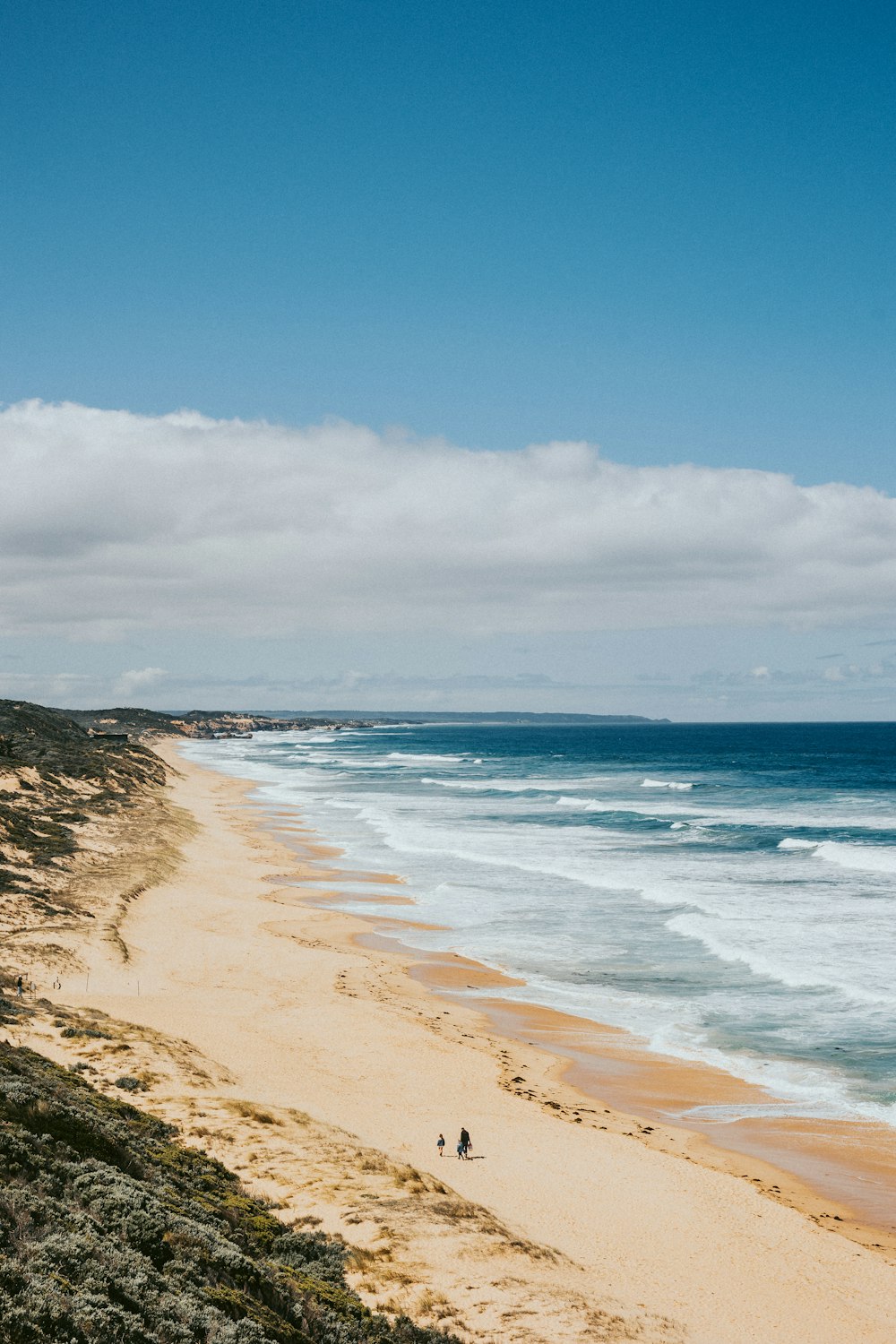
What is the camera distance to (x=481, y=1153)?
1545cm

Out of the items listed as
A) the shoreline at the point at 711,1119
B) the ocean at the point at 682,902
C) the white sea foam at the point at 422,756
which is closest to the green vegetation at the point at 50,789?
the ocean at the point at 682,902

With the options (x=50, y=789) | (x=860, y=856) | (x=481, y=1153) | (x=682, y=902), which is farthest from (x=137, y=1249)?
(x=860, y=856)

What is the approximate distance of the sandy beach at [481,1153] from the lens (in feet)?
36.9

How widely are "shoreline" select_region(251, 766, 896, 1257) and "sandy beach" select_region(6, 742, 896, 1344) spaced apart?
77mm

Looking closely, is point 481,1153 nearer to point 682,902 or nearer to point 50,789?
point 682,902

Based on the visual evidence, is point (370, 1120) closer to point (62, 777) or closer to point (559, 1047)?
point (559, 1047)

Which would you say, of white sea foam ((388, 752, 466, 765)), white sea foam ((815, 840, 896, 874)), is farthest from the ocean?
white sea foam ((388, 752, 466, 765))

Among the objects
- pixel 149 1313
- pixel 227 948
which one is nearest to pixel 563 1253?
pixel 149 1313

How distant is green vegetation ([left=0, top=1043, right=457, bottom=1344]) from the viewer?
7031 mm

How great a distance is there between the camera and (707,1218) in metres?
13.9

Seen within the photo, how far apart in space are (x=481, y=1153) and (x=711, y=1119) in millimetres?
5579

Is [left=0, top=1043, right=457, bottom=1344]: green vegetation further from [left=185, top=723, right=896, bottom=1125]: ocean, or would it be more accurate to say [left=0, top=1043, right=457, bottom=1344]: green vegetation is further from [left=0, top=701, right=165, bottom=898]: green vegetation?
[left=0, top=701, right=165, bottom=898]: green vegetation

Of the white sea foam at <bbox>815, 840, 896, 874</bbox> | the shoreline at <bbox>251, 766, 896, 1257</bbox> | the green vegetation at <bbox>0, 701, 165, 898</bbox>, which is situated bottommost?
the shoreline at <bbox>251, 766, 896, 1257</bbox>

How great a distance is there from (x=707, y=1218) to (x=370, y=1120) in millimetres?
6011
